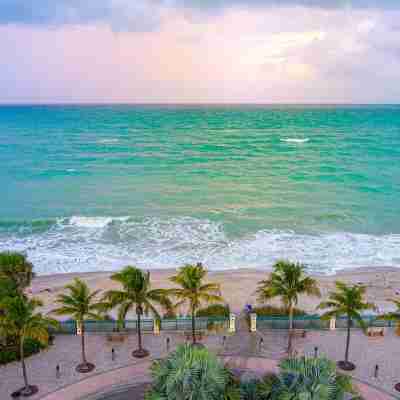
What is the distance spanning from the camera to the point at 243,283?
3228cm

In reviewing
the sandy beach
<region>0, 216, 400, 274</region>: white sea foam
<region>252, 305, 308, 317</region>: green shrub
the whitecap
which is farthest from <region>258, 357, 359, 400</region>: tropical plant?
the whitecap

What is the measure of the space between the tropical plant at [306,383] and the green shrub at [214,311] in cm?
1291

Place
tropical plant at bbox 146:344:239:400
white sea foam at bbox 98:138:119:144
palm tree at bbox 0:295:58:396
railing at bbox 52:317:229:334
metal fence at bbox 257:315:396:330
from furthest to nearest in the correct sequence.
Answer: white sea foam at bbox 98:138:119:144
metal fence at bbox 257:315:396:330
railing at bbox 52:317:229:334
palm tree at bbox 0:295:58:396
tropical plant at bbox 146:344:239:400

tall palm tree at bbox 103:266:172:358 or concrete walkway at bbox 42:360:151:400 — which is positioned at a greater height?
tall palm tree at bbox 103:266:172:358

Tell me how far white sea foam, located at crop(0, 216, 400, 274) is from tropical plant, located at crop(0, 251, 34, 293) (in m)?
12.6

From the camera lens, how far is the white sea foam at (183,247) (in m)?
36.3

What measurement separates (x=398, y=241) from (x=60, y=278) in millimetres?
31755

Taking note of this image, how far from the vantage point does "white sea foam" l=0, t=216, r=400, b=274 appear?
36.3 metres

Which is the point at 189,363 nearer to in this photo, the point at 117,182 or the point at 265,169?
the point at 117,182

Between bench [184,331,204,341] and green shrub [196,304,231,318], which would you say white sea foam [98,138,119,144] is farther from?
bench [184,331,204,341]

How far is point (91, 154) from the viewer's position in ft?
285

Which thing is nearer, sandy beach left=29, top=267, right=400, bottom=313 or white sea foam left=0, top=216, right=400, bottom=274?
sandy beach left=29, top=267, right=400, bottom=313

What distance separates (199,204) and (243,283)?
21905 millimetres

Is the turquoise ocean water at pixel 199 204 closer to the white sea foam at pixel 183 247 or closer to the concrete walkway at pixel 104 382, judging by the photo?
the white sea foam at pixel 183 247
